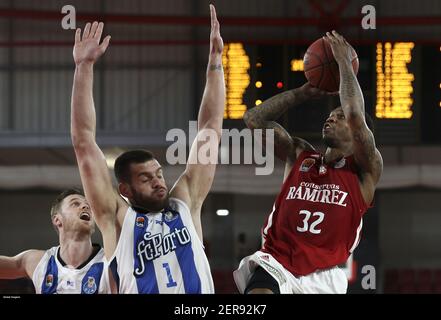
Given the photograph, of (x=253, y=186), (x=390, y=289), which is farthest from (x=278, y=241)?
(x=390, y=289)

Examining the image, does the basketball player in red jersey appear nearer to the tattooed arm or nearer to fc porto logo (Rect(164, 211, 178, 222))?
the tattooed arm

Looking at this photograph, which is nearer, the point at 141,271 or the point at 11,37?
the point at 141,271

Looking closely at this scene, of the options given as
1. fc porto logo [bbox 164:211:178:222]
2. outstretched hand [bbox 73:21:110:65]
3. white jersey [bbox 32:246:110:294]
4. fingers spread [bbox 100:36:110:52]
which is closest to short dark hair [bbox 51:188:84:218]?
white jersey [bbox 32:246:110:294]

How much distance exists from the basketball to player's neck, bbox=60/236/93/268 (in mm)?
1751

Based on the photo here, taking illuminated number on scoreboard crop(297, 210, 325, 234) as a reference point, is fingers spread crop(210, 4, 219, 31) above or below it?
above

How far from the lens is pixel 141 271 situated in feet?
20.2

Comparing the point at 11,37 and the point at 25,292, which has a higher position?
the point at 11,37

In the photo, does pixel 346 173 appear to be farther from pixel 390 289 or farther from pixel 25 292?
pixel 25 292

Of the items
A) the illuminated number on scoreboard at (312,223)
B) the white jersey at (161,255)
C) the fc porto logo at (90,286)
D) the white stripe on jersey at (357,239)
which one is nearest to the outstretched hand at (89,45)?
the white jersey at (161,255)

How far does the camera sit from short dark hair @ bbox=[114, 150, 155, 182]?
6258 millimetres

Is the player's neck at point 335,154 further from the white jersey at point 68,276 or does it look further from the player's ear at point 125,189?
the white jersey at point 68,276

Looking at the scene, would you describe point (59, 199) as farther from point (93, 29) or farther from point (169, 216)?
point (93, 29)

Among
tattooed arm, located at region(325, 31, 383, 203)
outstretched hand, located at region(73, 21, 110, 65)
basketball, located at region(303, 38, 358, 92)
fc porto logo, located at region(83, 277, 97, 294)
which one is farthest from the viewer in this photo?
outstretched hand, located at region(73, 21, 110, 65)
